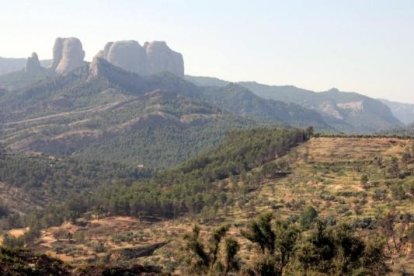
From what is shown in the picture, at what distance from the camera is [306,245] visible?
59.6 metres

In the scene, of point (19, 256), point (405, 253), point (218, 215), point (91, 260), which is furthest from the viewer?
point (218, 215)

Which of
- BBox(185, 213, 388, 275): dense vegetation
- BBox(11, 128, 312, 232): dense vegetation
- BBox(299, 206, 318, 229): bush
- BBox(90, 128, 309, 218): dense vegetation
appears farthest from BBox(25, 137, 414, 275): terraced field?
BBox(185, 213, 388, 275): dense vegetation

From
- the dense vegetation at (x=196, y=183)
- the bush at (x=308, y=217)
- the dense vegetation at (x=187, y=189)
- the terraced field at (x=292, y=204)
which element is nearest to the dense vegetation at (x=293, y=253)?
the terraced field at (x=292, y=204)

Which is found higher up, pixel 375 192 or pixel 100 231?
pixel 375 192

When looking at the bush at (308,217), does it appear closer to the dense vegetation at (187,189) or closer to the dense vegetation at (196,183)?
the dense vegetation at (187,189)

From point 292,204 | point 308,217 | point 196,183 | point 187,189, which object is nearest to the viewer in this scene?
point 308,217

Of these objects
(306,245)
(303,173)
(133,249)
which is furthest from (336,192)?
(306,245)

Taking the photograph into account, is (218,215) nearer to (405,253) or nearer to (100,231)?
(100,231)

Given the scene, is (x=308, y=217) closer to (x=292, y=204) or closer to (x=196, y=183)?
(x=292, y=204)

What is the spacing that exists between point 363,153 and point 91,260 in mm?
99123

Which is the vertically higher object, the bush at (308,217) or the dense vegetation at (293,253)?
the dense vegetation at (293,253)

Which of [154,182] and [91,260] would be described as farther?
[154,182]

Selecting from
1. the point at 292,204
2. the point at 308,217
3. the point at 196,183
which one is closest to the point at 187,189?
the point at 196,183

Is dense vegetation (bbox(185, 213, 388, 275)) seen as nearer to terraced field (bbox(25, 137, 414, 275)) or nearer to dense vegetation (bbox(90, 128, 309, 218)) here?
terraced field (bbox(25, 137, 414, 275))
